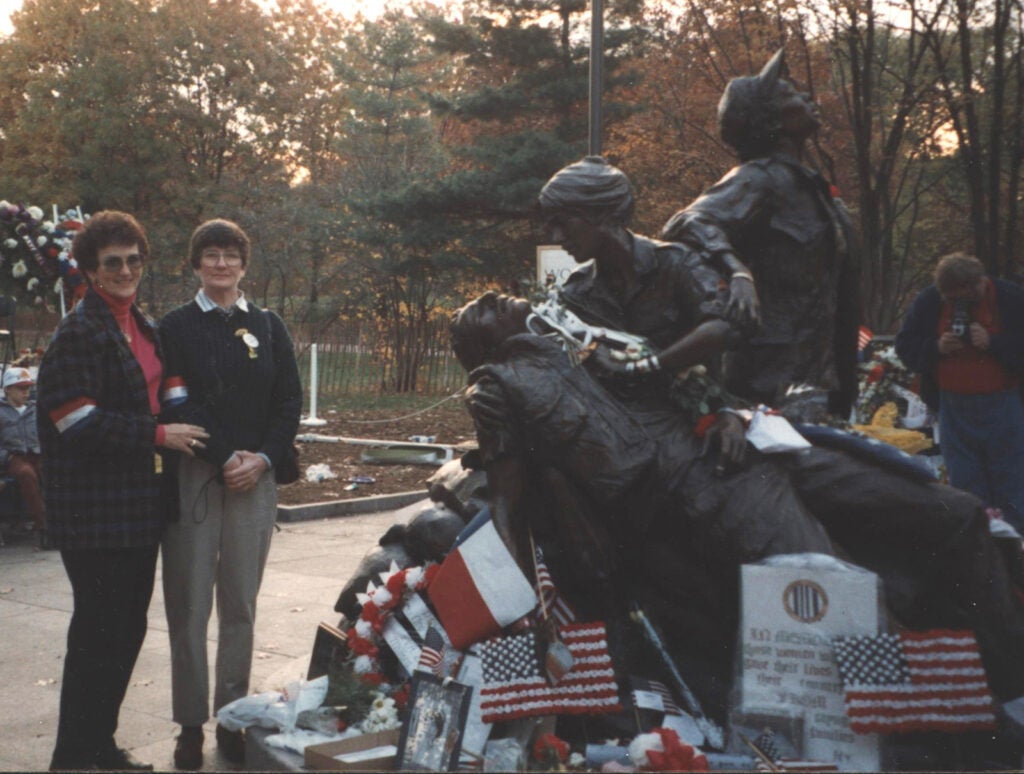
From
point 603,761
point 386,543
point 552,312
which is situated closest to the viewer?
point 603,761

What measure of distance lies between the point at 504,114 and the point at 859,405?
53.4 ft

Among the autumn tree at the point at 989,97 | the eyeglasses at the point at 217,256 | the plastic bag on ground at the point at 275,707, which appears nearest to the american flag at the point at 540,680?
the plastic bag on ground at the point at 275,707

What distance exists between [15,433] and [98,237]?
6.05 metres

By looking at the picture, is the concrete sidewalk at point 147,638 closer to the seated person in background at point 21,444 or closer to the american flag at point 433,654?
the seated person in background at point 21,444

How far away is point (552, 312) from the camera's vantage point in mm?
4383

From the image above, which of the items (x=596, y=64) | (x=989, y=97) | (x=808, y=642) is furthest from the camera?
(x=989, y=97)

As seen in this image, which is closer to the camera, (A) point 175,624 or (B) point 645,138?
(A) point 175,624

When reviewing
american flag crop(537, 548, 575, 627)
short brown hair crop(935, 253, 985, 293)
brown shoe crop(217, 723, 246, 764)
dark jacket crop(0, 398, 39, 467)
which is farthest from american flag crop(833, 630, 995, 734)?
dark jacket crop(0, 398, 39, 467)

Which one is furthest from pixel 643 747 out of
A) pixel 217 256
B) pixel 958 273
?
pixel 958 273

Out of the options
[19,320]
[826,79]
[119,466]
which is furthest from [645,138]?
[19,320]

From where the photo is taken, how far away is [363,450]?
49.2 ft

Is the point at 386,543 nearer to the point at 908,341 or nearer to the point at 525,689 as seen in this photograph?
the point at 525,689

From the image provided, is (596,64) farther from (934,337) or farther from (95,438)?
(95,438)

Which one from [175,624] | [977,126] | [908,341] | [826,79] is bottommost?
[175,624]
